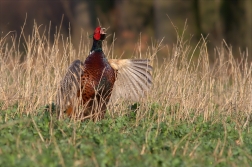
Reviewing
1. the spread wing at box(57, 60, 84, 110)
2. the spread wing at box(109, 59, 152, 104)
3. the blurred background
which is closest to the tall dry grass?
the spread wing at box(109, 59, 152, 104)

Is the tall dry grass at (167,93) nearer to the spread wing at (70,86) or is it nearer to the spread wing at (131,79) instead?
the spread wing at (131,79)

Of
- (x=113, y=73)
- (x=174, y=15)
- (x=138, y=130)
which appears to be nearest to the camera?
(x=138, y=130)

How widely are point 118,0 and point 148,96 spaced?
1582cm

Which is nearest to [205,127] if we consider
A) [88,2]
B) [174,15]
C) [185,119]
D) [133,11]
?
[185,119]

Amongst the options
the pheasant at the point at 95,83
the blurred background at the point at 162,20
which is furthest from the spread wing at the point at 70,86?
the blurred background at the point at 162,20

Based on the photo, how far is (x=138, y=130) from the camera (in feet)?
21.8

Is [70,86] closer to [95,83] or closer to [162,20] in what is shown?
[95,83]

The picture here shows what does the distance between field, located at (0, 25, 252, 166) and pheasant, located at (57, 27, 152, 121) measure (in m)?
0.17

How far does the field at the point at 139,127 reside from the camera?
18.2ft

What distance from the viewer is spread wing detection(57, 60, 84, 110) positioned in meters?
7.38

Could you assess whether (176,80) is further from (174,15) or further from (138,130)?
(174,15)

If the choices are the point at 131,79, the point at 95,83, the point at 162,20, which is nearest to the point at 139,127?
the point at 95,83

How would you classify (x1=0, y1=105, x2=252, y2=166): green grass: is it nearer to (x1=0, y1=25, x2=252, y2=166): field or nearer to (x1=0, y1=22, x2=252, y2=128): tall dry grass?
(x1=0, y1=25, x2=252, y2=166): field

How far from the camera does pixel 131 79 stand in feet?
26.7
